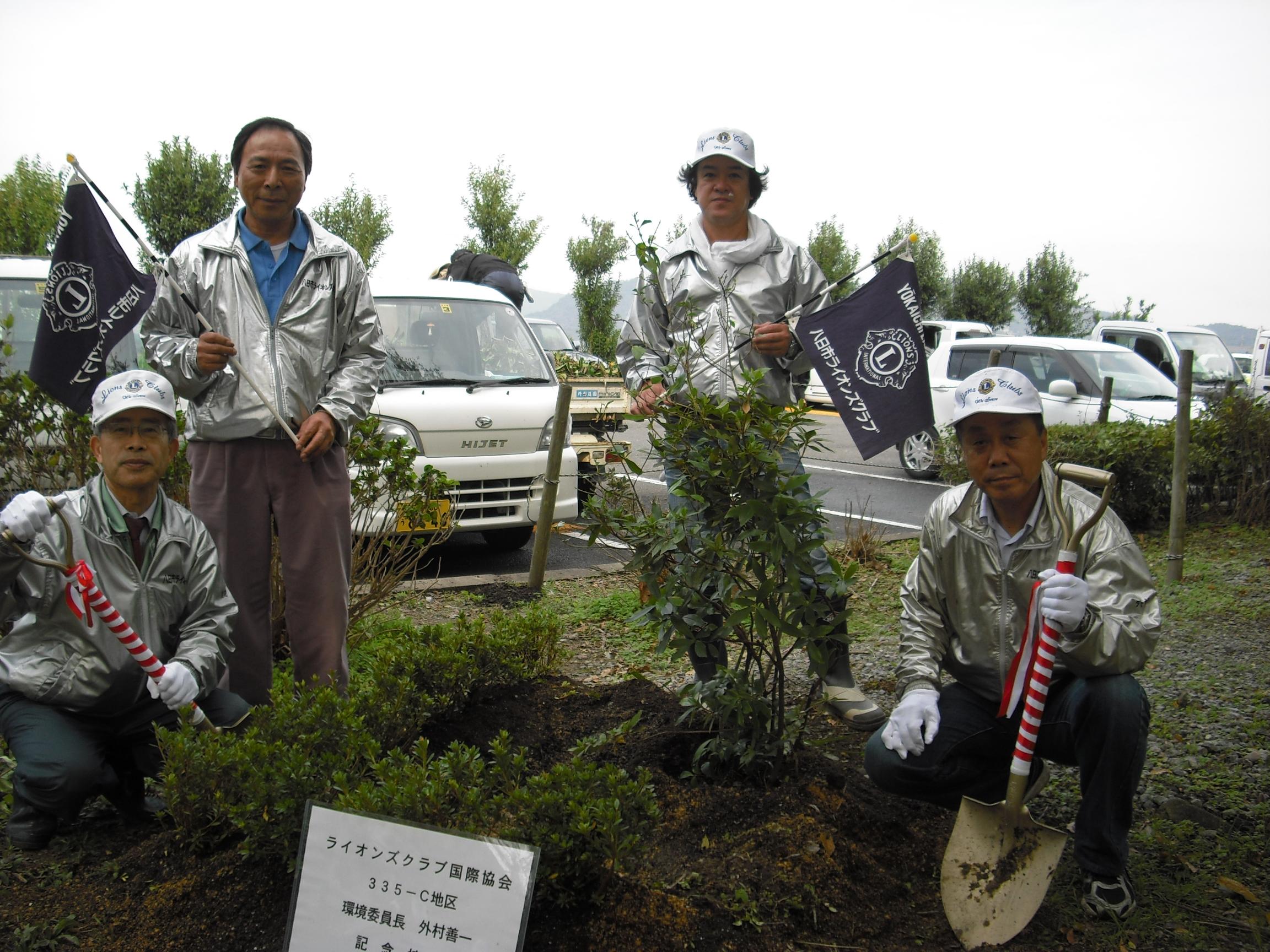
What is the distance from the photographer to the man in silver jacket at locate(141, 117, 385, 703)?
3408 millimetres

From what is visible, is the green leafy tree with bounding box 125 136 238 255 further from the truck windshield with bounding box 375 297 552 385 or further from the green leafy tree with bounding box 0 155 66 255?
the truck windshield with bounding box 375 297 552 385

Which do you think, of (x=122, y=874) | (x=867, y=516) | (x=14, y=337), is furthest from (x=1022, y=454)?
(x=867, y=516)

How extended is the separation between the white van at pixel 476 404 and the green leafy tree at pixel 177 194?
16.5m

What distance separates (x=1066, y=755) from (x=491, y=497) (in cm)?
465

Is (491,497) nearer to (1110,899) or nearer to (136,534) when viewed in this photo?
(136,534)

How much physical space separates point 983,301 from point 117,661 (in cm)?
3501

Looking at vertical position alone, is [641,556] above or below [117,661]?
above

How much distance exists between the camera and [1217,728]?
393 cm

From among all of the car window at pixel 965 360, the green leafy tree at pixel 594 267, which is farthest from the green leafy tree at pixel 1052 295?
the car window at pixel 965 360

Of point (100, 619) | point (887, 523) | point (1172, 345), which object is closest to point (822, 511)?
point (100, 619)

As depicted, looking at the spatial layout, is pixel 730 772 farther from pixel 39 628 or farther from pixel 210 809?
pixel 39 628

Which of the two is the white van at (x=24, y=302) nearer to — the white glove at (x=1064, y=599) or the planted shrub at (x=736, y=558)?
the planted shrub at (x=736, y=558)

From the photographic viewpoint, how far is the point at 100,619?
2941 mm

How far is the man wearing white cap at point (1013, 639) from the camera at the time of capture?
8.46 ft
